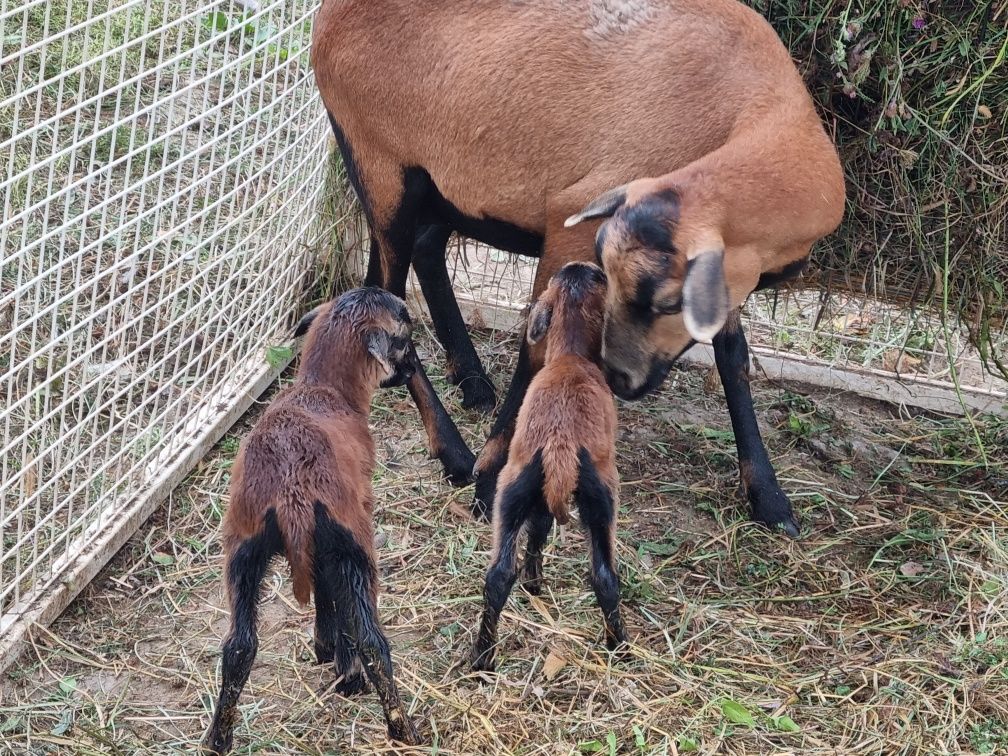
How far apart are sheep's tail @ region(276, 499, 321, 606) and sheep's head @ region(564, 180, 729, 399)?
1373 mm

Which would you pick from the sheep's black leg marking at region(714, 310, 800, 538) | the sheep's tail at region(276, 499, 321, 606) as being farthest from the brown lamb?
the sheep's black leg marking at region(714, 310, 800, 538)

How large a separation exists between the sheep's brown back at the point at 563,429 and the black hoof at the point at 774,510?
1343 millimetres

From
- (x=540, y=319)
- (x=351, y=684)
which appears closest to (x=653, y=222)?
(x=540, y=319)

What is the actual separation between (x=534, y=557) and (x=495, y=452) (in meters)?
0.72

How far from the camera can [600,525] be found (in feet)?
12.1

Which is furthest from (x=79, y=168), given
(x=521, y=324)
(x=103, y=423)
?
(x=521, y=324)

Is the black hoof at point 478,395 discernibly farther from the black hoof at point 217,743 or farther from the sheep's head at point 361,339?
the black hoof at point 217,743

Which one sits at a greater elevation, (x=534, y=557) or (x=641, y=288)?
(x=641, y=288)

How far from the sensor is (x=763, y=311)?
639 cm

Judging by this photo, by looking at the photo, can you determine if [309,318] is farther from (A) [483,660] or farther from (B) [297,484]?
(A) [483,660]

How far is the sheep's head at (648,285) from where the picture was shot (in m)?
3.71

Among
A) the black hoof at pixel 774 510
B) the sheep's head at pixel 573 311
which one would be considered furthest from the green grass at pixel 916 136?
the sheep's head at pixel 573 311

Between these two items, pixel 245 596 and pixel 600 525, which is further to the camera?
pixel 600 525

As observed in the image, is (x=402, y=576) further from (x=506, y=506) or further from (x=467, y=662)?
(x=506, y=506)
